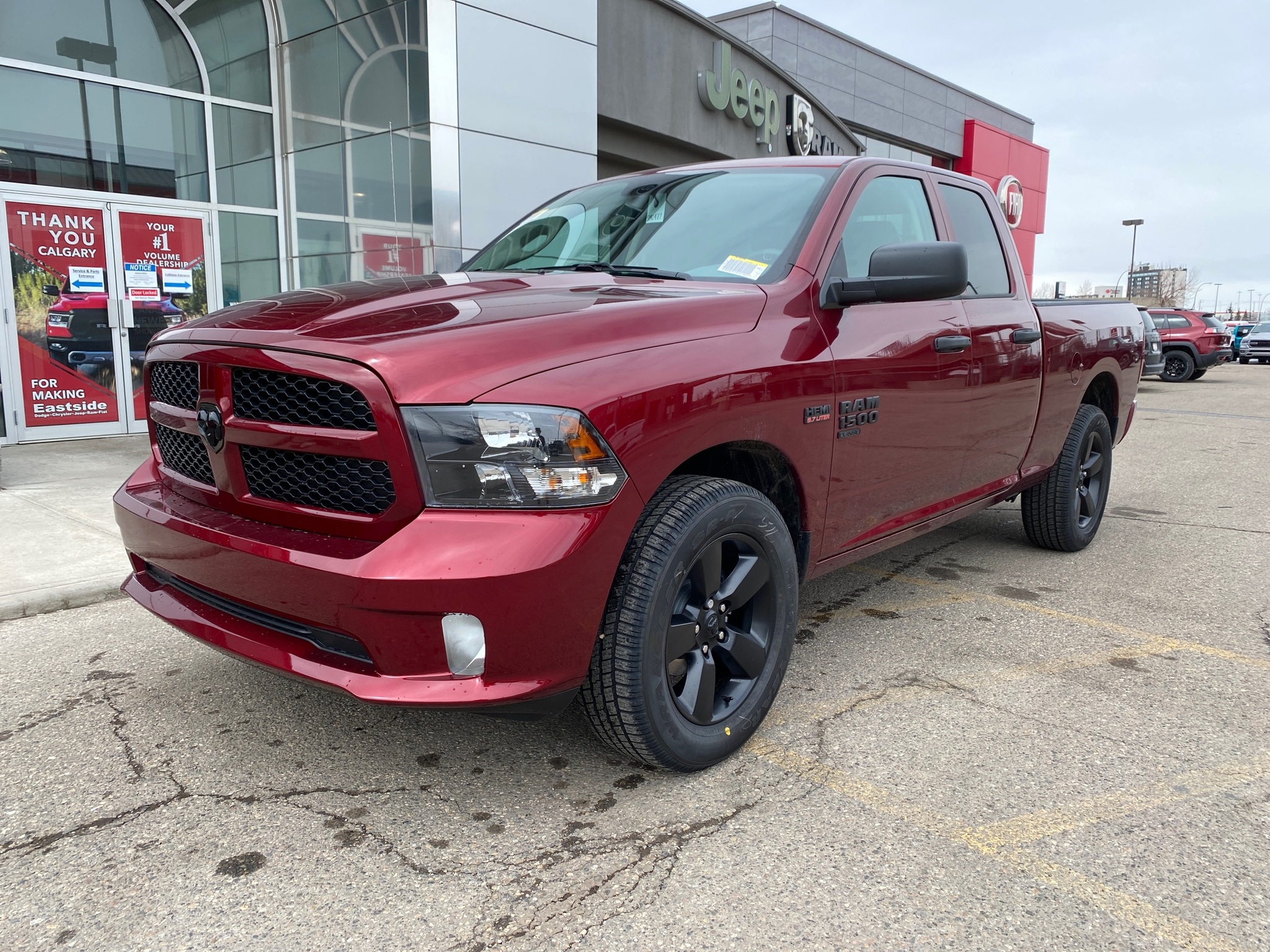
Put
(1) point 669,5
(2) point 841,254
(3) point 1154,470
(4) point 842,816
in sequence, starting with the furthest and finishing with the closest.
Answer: (1) point 669,5, (3) point 1154,470, (2) point 841,254, (4) point 842,816

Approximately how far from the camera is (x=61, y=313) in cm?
880

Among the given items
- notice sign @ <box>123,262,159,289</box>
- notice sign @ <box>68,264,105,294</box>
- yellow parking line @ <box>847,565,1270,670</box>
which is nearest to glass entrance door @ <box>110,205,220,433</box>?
notice sign @ <box>123,262,159,289</box>

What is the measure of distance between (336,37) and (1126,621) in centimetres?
867

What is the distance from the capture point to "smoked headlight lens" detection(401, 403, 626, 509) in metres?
2.07

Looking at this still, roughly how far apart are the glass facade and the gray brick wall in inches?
680

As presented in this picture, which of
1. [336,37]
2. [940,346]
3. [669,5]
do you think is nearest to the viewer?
[940,346]

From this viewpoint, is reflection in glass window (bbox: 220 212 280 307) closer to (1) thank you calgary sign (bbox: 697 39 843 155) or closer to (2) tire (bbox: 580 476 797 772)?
(1) thank you calgary sign (bbox: 697 39 843 155)

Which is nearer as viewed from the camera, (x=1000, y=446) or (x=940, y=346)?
(x=940, y=346)

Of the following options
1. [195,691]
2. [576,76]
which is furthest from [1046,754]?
[576,76]

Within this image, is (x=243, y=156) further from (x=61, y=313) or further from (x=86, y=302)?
(x=61, y=313)

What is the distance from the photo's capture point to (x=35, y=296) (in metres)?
8.64

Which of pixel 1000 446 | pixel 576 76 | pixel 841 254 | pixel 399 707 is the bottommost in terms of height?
pixel 399 707

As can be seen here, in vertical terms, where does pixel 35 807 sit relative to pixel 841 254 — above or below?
below

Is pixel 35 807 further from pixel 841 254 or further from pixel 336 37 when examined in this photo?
pixel 336 37
